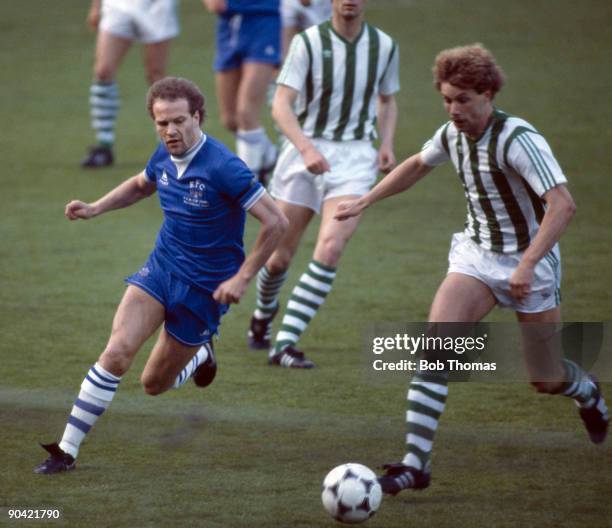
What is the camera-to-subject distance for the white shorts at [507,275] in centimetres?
595

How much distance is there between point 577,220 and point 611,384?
3896 mm

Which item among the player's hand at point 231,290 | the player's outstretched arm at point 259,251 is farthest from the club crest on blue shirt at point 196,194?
the player's hand at point 231,290

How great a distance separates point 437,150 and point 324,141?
2086mm

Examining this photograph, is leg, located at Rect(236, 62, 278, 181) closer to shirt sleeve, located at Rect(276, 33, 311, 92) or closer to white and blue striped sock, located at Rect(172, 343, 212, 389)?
shirt sleeve, located at Rect(276, 33, 311, 92)

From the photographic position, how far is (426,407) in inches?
223

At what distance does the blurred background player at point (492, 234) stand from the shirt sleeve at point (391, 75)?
80.4 inches

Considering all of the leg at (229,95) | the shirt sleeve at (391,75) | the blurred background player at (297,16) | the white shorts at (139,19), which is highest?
the blurred background player at (297,16)

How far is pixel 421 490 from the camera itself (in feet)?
19.0

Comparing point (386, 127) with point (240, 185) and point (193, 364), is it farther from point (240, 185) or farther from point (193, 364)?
point (240, 185)

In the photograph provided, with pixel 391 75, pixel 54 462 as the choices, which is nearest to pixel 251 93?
pixel 391 75

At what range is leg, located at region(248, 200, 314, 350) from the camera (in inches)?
311

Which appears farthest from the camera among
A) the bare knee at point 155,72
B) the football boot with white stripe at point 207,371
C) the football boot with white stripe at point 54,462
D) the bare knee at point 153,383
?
the bare knee at point 155,72

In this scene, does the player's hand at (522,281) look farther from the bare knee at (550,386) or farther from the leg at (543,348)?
the bare knee at (550,386)

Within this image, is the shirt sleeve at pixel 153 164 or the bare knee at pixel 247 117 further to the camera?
the bare knee at pixel 247 117
